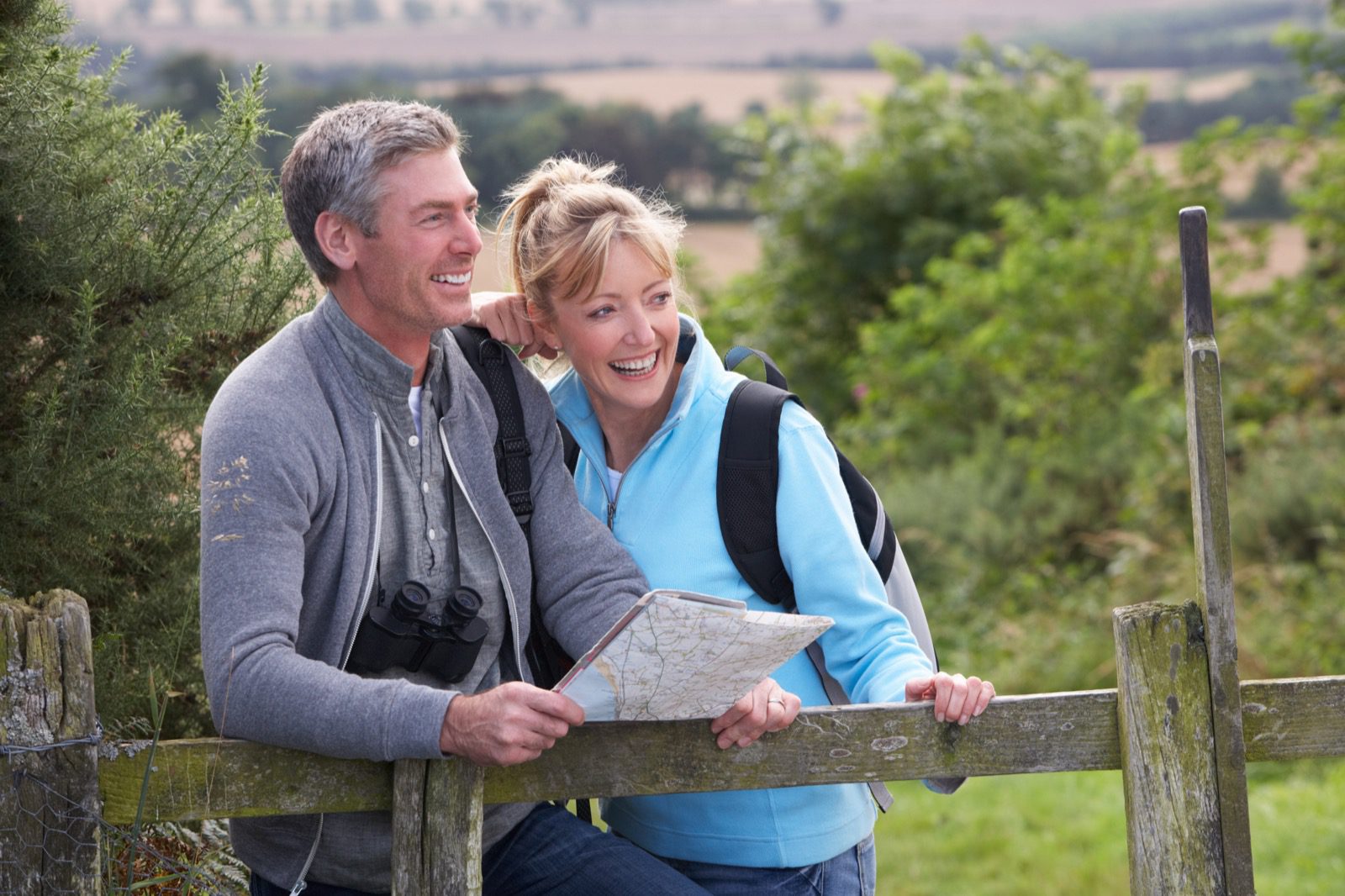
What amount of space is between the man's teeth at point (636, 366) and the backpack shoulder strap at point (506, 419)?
0.64 feet

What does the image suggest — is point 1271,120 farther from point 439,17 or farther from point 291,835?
point 439,17

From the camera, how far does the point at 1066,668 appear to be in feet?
26.8

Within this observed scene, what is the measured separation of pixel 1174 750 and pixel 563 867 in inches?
40.9

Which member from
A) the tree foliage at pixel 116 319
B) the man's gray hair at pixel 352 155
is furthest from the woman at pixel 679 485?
the tree foliage at pixel 116 319

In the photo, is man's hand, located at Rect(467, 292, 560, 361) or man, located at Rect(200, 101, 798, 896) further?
man's hand, located at Rect(467, 292, 560, 361)

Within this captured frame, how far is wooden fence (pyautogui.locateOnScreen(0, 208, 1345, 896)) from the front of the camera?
210 centimetres

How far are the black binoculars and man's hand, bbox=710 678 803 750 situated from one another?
0.43 metres

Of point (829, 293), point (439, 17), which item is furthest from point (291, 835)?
point (439, 17)

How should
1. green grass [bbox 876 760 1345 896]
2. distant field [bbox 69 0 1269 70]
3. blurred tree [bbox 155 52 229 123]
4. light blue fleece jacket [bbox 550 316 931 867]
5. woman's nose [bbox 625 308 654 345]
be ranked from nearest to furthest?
light blue fleece jacket [bbox 550 316 931 867]
woman's nose [bbox 625 308 654 345]
green grass [bbox 876 760 1345 896]
blurred tree [bbox 155 52 229 123]
distant field [bbox 69 0 1269 70]

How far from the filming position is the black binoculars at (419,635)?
221 cm

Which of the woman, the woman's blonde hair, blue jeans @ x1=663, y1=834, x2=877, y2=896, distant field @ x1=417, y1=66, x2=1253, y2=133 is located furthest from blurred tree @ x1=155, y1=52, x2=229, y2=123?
blue jeans @ x1=663, y1=834, x2=877, y2=896

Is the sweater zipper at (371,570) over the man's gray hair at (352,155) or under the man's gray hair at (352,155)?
under

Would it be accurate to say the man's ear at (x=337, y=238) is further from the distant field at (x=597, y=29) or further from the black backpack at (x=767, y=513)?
the distant field at (x=597, y=29)

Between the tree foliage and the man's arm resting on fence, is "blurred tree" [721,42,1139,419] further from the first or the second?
the man's arm resting on fence
